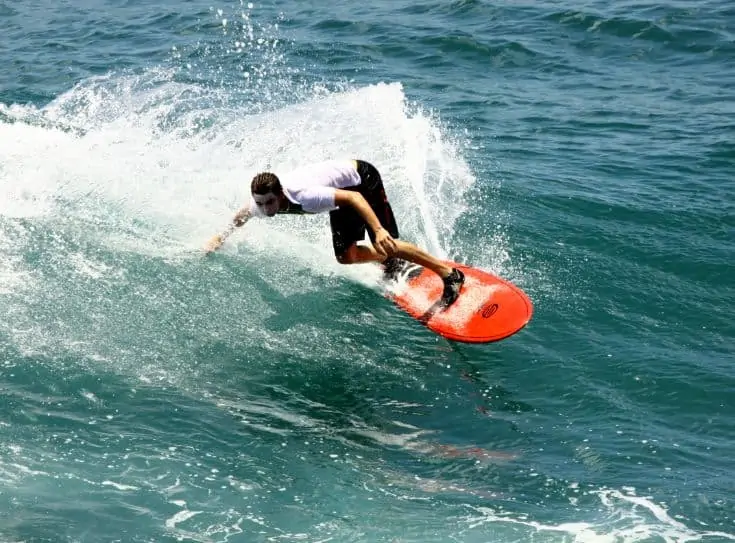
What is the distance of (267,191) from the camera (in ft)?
24.3

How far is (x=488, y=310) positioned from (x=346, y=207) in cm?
167

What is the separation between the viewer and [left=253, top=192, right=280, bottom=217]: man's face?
745 cm

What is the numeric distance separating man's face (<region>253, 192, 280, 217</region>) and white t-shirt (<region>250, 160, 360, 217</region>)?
123mm

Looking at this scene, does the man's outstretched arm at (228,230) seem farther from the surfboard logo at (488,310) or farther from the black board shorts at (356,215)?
the surfboard logo at (488,310)

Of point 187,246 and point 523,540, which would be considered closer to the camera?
point 523,540

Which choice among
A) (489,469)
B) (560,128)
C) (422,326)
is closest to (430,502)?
(489,469)

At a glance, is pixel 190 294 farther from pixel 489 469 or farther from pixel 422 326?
pixel 489 469

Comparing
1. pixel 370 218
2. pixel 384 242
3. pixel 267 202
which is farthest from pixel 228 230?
pixel 384 242

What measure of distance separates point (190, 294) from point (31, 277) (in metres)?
1.56

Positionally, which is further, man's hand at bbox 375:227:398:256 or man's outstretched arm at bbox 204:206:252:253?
man's outstretched arm at bbox 204:206:252:253

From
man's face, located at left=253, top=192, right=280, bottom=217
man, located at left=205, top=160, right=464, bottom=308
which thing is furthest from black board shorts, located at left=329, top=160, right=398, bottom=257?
man's face, located at left=253, top=192, right=280, bottom=217

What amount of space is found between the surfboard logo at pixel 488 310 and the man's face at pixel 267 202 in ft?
6.92

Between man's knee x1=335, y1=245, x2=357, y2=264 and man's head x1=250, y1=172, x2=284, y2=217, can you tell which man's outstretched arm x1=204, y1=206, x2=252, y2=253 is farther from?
man's knee x1=335, y1=245, x2=357, y2=264

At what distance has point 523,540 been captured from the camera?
5.69m
